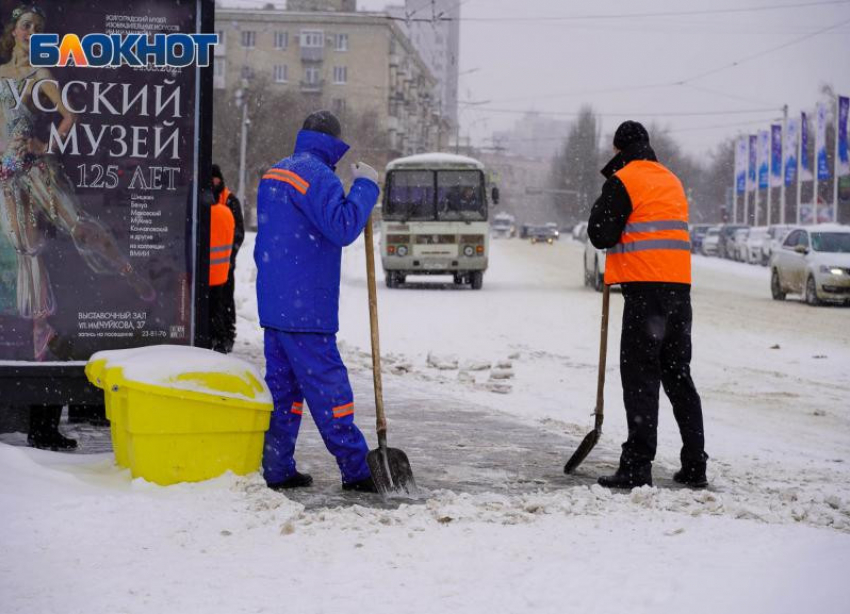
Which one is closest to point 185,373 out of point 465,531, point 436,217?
point 465,531

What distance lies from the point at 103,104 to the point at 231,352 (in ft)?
19.6

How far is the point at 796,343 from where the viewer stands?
16.2m

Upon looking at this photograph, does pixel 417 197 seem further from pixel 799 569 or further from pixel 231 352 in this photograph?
pixel 799 569

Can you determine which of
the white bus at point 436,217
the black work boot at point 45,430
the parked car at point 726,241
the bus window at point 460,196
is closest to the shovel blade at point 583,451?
the black work boot at point 45,430

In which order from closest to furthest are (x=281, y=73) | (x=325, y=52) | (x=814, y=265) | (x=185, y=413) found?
(x=185, y=413) < (x=814, y=265) < (x=325, y=52) < (x=281, y=73)

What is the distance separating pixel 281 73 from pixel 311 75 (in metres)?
2.59

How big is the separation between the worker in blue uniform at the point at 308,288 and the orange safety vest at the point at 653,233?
53.1 inches

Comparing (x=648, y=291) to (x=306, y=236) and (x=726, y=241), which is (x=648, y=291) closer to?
(x=306, y=236)

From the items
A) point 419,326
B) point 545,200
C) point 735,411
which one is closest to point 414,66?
point 545,200

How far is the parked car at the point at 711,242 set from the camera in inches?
2299

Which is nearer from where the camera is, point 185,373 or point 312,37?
point 185,373

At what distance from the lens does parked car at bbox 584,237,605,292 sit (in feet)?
86.6

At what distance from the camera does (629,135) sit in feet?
21.4

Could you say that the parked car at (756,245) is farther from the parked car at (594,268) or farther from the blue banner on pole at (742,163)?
the parked car at (594,268)
